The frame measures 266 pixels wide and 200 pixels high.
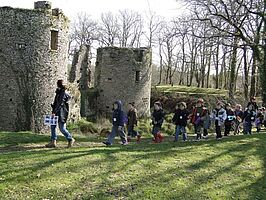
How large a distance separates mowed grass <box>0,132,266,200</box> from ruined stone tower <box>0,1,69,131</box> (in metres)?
7.89

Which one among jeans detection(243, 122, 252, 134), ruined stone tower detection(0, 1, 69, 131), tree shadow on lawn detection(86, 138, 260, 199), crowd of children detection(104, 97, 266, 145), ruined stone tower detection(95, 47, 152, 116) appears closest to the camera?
tree shadow on lawn detection(86, 138, 260, 199)

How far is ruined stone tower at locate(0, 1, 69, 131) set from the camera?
17844mm

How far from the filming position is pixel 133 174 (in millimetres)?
9195

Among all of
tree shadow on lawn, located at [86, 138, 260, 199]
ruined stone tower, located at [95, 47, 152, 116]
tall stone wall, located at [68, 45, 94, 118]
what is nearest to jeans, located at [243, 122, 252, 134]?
tree shadow on lawn, located at [86, 138, 260, 199]

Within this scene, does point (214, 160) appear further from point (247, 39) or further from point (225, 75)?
point (225, 75)

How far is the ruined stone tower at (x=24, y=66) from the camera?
1784 centimetres

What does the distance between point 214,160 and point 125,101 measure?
1896cm

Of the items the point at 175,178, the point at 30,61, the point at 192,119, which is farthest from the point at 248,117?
the point at 30,61

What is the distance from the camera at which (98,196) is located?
799cm

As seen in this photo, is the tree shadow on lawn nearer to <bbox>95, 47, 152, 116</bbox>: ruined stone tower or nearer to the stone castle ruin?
the stone castle ruin

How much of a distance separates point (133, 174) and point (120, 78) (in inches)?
813

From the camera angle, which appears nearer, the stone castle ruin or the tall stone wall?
the stone castle ruin

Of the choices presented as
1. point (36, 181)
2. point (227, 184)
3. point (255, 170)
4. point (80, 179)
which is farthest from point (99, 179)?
point (255, 170)

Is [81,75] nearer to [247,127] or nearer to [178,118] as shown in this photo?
[247,127]
